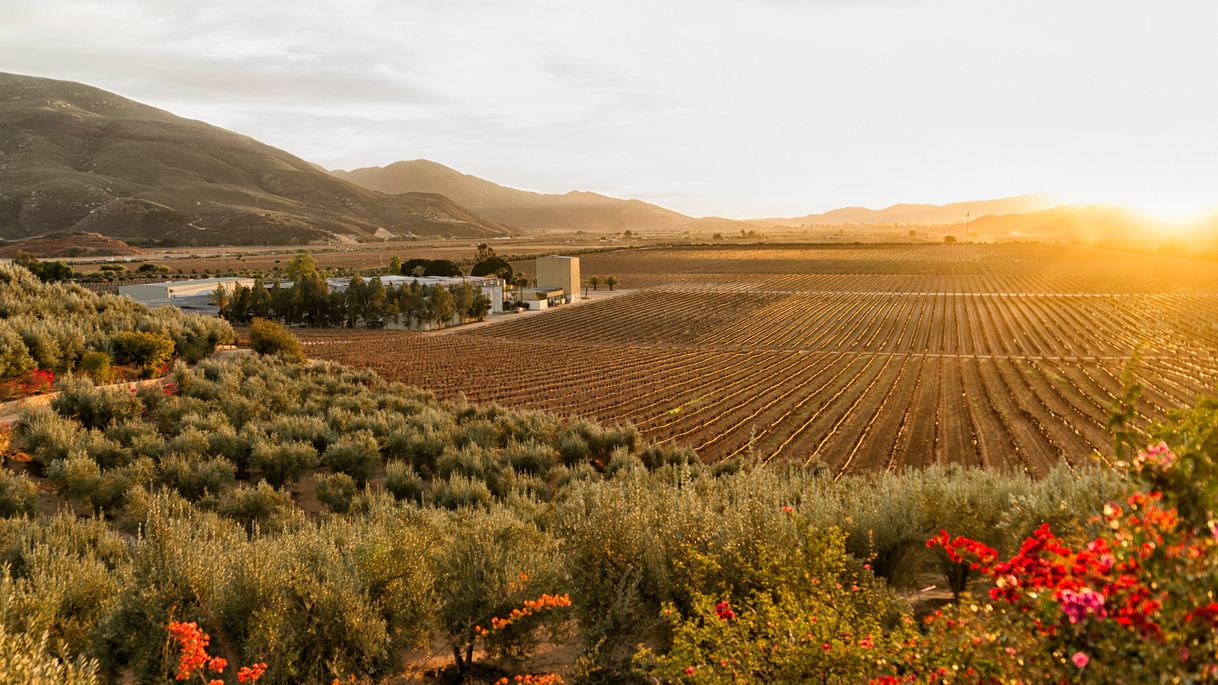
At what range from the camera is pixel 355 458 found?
1571cm

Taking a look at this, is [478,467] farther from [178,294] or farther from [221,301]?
[178,294]

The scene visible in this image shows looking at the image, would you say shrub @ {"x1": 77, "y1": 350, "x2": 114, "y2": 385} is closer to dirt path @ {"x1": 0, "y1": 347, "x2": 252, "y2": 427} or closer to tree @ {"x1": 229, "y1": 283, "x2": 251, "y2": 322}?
dirt path @ {"x1": 0, "y1": 347, "x2": 252, "y2": 427}

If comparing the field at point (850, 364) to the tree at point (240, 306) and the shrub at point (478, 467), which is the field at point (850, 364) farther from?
the tree at point (240, 306)

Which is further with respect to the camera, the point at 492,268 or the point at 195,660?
the point at 492,268

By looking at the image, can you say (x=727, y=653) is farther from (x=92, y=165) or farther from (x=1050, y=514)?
(x=92, y=165)

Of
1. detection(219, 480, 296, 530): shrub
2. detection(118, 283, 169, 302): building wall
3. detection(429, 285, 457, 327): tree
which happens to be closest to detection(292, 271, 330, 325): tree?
detection(429, 285, 457, 327): tree

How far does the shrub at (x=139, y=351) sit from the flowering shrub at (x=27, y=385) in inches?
129

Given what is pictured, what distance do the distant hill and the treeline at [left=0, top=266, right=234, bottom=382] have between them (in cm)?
11495

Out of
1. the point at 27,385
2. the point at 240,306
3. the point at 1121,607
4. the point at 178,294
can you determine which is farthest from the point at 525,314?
the point at 1121,607

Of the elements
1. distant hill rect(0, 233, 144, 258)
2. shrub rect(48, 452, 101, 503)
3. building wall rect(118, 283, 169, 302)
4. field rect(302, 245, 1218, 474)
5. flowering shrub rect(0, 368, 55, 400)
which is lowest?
field rect(302, 245, 1218, 474)

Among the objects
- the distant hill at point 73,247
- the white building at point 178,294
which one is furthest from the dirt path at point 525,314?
the distant hill at point 73,247

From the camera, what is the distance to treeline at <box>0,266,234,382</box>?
65.5 feet

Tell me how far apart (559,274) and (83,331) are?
180 feet

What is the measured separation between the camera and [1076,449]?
22.3m
